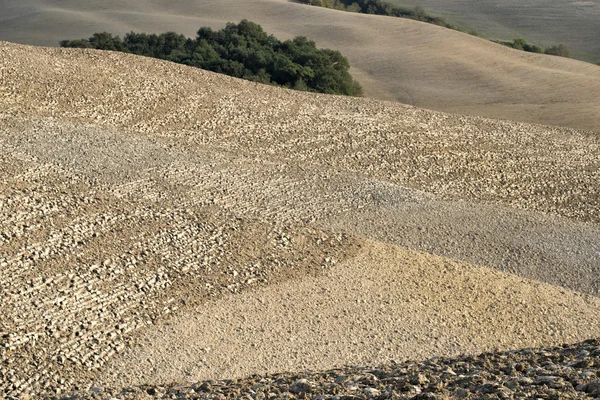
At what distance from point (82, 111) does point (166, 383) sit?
1012 centimetres

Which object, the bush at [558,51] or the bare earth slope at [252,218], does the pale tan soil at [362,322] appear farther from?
the bush at [558,51]

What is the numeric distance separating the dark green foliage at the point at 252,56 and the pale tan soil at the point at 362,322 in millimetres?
15037

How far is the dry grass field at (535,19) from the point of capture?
5103 cm

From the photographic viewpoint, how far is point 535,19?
56312 millimetres

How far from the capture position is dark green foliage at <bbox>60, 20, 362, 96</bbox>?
27.6 m

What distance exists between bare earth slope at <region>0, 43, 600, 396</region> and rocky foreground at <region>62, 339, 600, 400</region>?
179cm

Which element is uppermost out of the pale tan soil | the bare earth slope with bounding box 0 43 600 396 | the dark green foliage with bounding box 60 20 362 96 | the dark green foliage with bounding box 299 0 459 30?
the dark green foliage with bounding box 299 0 459 30

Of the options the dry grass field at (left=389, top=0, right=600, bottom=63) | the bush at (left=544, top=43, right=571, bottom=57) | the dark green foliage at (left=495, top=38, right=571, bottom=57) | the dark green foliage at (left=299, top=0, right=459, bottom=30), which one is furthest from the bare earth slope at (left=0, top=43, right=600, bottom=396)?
the dark green foliage at (left=299, top=0, right=459, bottom=30)

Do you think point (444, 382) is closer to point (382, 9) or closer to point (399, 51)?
point (399, 51)

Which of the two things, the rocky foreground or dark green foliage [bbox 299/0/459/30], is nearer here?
the rocky foreground

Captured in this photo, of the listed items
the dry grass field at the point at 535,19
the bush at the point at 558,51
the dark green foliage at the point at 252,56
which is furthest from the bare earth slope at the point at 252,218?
the dry grass field at the point at 535,19

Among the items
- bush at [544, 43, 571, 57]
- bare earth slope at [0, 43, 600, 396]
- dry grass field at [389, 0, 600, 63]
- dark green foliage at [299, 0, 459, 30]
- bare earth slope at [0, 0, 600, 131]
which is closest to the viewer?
bare earth slope at [0, 43, 600, 396]

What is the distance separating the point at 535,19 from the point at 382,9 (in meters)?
10.6

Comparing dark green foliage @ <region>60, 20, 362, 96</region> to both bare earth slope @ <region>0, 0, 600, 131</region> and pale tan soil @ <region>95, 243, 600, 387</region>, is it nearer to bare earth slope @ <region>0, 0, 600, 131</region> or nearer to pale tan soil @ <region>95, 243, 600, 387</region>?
bare earth slope @ <region>0, 0, 600, 131</region>
